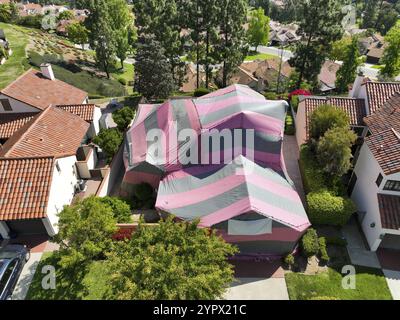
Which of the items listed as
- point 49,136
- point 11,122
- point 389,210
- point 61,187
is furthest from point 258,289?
point 11,122

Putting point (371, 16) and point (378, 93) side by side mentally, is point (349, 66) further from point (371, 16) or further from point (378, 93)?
point (371, 16)

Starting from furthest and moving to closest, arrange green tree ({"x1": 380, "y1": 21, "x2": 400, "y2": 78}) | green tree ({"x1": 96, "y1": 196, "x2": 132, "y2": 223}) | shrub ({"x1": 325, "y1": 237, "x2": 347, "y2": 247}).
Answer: green tree ({"x1": 380, "y1": 21, "x2": 400, "y2": 78})
green tree ({"x1": 96, "y1": 196, "x2": 132, "y2": 223})
shrub ({"x1": 325, "y1": 237, "x2": 347, "y2": 247})

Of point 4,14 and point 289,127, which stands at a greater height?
point 289,127

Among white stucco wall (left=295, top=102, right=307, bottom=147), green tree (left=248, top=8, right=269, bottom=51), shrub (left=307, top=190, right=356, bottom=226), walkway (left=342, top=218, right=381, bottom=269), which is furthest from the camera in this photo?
green tree (left=248, top=8, right=269, bottom=51)

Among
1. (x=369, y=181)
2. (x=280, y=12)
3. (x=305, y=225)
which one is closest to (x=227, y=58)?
(x=369, y=181)

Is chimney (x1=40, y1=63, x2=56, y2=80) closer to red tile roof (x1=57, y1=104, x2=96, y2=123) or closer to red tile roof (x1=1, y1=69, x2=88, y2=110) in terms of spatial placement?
red tile roof (x1=1, y1=69, x2=88, y2=110)

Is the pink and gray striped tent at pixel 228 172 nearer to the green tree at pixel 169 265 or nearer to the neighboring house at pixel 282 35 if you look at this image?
the green tree at pixel 169 265

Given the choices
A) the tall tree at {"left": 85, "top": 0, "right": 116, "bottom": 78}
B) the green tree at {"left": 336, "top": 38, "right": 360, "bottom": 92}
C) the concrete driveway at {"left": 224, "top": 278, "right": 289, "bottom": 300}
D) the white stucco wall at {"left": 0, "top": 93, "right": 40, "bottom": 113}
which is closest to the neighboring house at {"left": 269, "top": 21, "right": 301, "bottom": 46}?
the green tree at {"left": 336, "top": 38, "right": 360, "bottom": 92}

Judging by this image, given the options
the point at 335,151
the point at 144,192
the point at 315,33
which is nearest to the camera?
the point at 335,151
